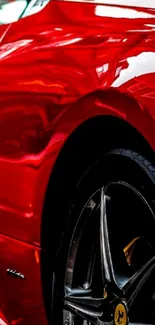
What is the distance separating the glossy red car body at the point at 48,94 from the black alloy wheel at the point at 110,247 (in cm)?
11

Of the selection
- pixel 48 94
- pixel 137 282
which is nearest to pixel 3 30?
pixel 48 94

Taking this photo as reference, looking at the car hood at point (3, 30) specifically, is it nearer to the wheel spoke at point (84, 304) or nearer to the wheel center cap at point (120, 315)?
the wheel spoke at point (84, 304)

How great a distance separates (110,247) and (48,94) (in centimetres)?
53

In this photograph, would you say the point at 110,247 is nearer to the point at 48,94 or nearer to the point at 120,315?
the point at 120,315

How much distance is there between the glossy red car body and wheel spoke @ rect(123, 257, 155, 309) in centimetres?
42

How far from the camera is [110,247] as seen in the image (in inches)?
130

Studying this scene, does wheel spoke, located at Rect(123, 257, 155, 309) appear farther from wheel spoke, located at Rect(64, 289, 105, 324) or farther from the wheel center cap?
wheel spoke, located at Rect(64, 289, 105, 324)

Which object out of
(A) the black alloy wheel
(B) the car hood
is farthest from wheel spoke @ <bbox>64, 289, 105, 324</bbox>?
(B) the car hood

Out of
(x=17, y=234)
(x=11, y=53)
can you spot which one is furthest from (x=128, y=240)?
(x=11, y=53)

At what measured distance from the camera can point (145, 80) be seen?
2.88 meters

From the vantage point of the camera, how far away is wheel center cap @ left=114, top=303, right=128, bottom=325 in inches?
125

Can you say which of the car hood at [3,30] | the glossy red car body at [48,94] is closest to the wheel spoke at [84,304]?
the glossy red car body at [48,94]

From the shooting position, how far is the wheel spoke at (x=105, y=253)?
3.27 m

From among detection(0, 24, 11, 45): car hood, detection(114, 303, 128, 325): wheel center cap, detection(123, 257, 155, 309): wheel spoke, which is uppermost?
detection(0, 24, 11, 45): car hood
